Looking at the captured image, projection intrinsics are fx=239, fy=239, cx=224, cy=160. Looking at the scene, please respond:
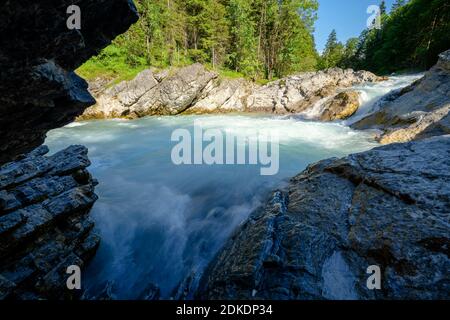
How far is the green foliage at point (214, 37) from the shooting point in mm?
27672

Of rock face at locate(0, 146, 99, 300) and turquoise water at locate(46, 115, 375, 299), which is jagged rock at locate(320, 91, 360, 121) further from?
rock face at locate(0, 146, 99, 300)

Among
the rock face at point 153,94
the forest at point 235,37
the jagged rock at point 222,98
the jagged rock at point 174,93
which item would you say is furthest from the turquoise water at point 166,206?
the forest at point 235,37

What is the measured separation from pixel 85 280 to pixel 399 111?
598 inches

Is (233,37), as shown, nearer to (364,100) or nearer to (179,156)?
(364,100)

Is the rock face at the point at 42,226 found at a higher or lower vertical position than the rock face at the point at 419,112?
lower

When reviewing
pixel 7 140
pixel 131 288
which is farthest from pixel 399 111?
pixel 7 140

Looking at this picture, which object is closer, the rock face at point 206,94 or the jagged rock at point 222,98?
the rock face at point 206,94

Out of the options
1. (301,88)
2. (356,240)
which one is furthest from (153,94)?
(356,240)

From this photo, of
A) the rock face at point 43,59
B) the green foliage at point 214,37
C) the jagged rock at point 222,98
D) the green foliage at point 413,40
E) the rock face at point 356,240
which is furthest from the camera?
the green foliage at point 413,40

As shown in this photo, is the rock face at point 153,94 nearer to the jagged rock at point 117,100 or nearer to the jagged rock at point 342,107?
the jagged rock at point 117,100

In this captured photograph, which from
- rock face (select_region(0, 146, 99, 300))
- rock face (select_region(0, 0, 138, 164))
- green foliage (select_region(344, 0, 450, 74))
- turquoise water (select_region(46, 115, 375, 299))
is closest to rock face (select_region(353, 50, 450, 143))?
turquoise water (select_region(46, 115, 375, 299))

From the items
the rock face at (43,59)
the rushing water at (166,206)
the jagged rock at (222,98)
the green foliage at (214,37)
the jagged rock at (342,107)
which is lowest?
the rushing water at (166,206)

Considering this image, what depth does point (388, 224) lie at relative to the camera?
3.42 m

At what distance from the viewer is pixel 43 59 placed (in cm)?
278
